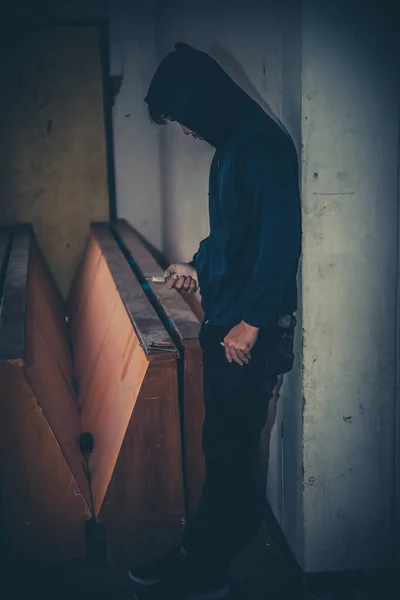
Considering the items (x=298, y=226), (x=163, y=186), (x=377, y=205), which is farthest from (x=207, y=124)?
(x=163, y=186)

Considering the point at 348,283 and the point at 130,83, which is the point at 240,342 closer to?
the point at 348,283

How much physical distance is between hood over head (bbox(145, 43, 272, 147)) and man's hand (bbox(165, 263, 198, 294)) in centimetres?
51

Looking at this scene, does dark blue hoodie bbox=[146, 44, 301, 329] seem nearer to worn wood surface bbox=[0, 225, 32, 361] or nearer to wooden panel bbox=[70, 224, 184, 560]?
wooden panel bbox=[70, 224, 184, 560]

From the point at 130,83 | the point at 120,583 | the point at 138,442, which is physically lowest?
the point at 120,583

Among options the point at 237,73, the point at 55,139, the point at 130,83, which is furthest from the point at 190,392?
the point at 130,83

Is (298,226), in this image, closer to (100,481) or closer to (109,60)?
(100,481)

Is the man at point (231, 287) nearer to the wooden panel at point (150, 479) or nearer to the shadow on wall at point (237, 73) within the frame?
the wooden panel at point (150, 479)

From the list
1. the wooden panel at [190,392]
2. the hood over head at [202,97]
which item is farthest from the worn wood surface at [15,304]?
the hood over head at [202,97]

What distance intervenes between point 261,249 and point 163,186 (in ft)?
9.60

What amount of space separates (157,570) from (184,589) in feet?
0.39

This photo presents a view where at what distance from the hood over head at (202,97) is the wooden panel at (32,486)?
91 cm

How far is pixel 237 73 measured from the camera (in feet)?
8.26

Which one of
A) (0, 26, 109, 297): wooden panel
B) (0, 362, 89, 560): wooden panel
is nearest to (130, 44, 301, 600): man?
(0, 362, 89, 560): wooden panel

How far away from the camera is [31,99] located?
4367 mm
